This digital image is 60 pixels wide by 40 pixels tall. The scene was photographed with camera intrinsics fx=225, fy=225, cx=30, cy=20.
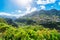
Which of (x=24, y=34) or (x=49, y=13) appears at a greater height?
(x=24, y=34)

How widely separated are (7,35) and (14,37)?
50.4 inches

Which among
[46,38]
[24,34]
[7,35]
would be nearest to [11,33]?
[7,35]

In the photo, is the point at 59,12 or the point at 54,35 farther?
the point at 59,12

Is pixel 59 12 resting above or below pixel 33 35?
below

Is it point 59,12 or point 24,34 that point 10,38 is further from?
point 59,12

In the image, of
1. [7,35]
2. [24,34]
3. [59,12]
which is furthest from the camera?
[59,12]

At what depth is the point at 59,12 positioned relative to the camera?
13338 cm

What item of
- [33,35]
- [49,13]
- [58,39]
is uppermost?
[33,35]

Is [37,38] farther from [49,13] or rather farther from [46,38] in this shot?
[49,13]

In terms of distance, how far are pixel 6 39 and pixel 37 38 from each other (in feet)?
11.9

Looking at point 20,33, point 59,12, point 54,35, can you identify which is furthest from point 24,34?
point 59,12

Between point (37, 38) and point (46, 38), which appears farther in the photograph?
point (46, 38)

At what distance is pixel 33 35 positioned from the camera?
2391cm

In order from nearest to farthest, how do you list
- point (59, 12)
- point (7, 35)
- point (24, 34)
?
point (24, 34) < point (7, 35) < point (59, 12)
